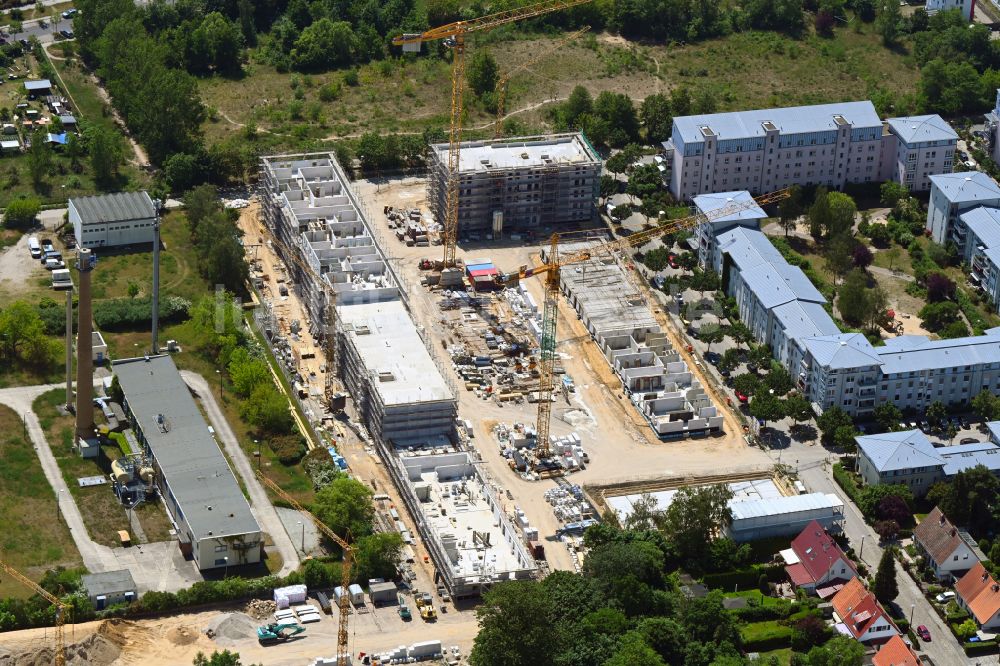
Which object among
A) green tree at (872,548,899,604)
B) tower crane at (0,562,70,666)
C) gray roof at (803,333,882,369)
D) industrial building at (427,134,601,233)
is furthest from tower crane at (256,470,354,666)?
industrial building at (427,134,601,233)

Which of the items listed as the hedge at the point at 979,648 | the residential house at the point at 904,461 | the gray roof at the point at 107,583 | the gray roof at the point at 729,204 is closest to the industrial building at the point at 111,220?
the gray roof at the point at 107,583

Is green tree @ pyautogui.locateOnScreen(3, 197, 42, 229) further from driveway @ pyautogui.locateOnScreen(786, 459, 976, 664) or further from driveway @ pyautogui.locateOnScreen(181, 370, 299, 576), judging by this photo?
driveway @ pyautogui.locateOnScreen(786, 459, 976, 664)

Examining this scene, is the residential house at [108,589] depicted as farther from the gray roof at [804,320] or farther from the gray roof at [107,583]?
the gray roof at [804,320]

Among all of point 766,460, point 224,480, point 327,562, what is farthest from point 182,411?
point 766,460

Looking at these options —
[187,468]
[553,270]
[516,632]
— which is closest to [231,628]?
[187,468]

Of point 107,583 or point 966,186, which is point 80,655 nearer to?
point 107,583

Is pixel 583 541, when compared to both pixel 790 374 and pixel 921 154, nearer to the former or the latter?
pixel 790 374
